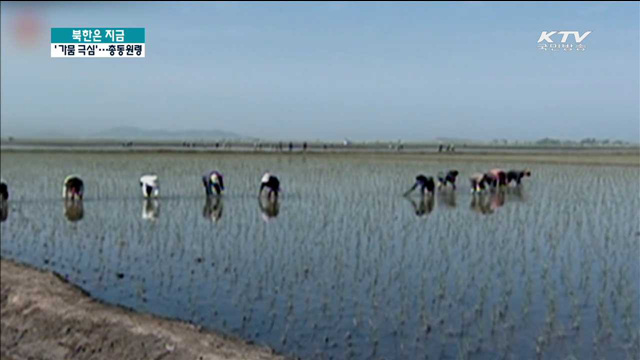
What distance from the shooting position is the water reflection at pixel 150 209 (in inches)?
653

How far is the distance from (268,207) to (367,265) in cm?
792

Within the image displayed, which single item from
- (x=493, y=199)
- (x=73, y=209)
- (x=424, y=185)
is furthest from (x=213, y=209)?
(x=493, y=199)

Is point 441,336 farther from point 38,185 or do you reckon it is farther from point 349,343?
point 38,185

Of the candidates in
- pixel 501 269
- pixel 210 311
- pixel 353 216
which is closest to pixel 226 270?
pixel 210 311

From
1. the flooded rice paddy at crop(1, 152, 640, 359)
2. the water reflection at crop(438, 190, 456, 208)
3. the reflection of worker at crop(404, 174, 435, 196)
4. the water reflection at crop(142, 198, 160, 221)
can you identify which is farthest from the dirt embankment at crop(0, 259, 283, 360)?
the reflection of worker at crop(404, 174, 435, 196)

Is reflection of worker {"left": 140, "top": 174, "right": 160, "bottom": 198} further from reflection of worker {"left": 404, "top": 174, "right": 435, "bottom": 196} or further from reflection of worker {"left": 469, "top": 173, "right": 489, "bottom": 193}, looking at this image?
reflection of worker {"left": 469, "top": 173, "right": 489, "bottom": 193}

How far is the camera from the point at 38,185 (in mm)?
24781

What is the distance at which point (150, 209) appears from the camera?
18078mm

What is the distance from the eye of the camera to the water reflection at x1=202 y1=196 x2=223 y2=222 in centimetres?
1674

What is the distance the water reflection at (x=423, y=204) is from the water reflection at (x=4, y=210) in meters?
11.0

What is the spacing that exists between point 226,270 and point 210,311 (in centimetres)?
225

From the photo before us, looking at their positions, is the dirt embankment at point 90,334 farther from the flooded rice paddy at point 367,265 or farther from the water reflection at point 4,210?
the water reflection at point 4,210

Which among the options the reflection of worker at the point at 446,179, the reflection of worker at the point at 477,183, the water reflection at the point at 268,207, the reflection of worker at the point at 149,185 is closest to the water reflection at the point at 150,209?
the reflection of worker at the point at 149,185

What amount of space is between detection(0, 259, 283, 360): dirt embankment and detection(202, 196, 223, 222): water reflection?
7527 millimetres
